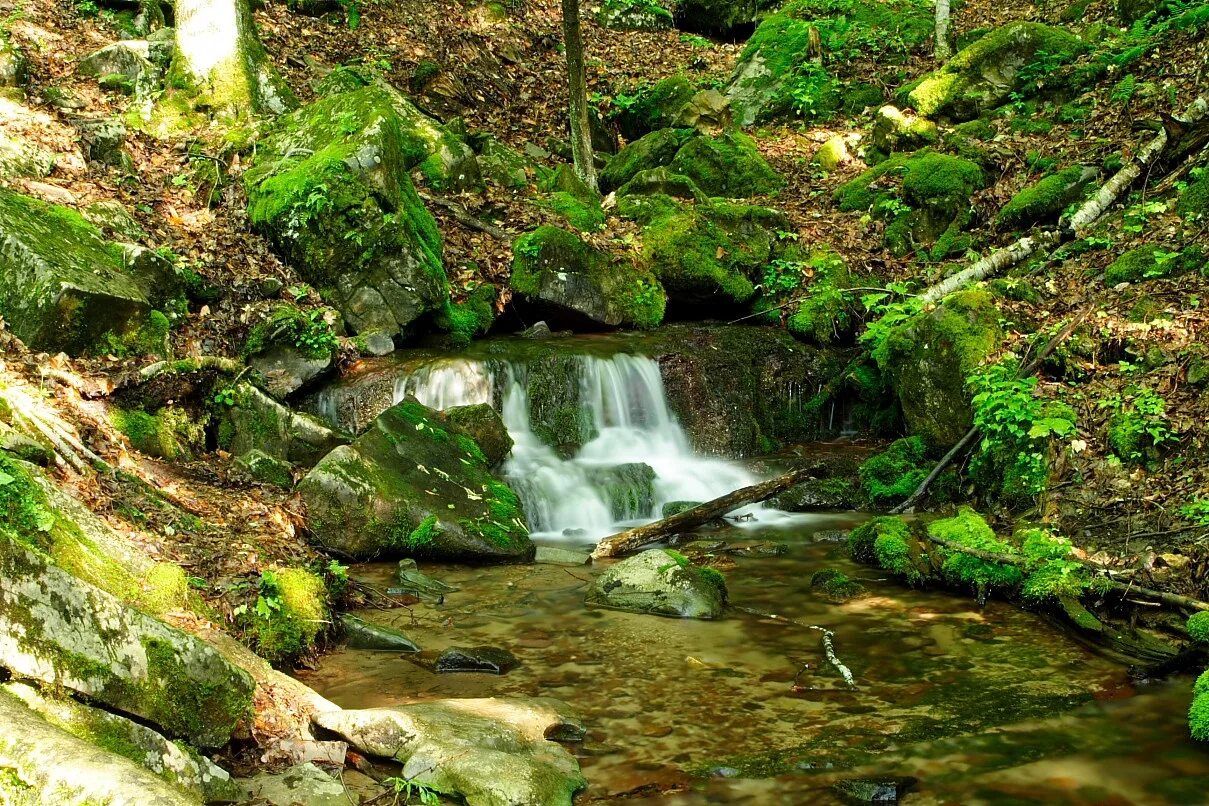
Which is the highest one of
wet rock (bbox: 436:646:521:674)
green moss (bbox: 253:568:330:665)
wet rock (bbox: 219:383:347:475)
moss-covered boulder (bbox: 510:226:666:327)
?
moss-covered boulder (bbox: 510:226:666:327)

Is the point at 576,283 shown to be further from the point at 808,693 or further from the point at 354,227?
the point at 808,693

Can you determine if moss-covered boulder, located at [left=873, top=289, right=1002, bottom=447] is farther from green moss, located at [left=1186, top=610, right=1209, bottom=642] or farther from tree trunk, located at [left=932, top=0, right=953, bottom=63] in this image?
tree trunk, located at [left=932, top=0, right=953, bottom=63]

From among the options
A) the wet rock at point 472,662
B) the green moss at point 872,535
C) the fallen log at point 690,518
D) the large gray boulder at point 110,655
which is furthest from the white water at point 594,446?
the large gray boulder at point 110,655

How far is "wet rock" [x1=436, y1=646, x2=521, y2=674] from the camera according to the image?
5320mm

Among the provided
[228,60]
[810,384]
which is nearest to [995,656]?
[810,384]

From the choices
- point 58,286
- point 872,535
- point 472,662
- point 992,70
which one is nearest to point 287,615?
point 472,662

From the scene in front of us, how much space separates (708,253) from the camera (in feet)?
40.3

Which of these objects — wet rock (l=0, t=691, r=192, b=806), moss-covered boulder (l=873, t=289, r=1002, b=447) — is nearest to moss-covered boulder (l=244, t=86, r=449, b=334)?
moss-covered boulder (l=873, t=289, r=1002, b=447)

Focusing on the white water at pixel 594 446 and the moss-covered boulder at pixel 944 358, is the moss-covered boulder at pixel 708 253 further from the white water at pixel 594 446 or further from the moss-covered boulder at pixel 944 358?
the moss-covered boulder at pixel 944 358

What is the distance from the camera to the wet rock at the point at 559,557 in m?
7.75

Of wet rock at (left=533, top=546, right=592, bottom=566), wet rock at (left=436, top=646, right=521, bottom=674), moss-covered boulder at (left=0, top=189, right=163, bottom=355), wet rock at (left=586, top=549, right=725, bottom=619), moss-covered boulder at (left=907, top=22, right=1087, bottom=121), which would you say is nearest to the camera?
wet rock at (left=436, top=646, right=521, bottom=674)

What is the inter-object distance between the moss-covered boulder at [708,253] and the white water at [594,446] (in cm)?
194

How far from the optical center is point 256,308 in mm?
9469

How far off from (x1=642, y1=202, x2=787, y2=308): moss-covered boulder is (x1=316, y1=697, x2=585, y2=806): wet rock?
8.42 meters
